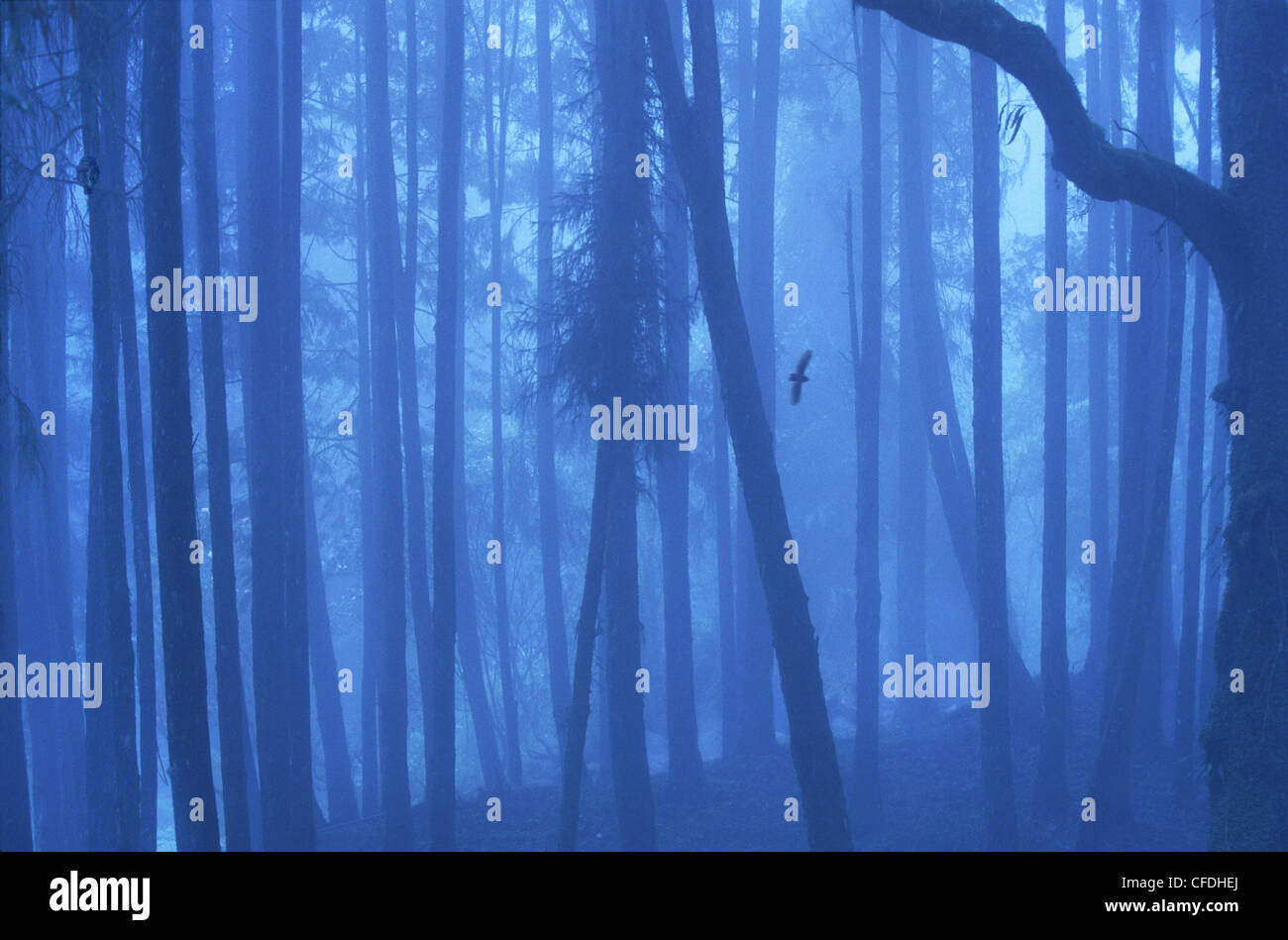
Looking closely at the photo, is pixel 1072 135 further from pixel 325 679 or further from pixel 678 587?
pixel 325 679

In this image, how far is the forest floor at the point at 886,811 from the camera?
34.9 ft

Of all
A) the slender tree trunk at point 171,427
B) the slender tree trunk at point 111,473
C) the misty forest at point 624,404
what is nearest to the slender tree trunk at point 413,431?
the misty forest at point 624,404

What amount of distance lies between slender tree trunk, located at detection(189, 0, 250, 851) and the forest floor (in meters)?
3.05

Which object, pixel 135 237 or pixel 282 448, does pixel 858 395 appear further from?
pixel 135 237

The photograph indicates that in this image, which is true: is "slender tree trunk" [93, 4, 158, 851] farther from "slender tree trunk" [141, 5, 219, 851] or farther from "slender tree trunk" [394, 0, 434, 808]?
"slender tree trunk" [394, 0, 434, 808]

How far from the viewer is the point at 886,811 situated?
1212 centimetres

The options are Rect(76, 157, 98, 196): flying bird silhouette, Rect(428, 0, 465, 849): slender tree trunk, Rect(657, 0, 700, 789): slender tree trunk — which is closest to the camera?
Rect(76, 157, 98, 196): flying bird silhouette

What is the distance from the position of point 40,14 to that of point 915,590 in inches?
690

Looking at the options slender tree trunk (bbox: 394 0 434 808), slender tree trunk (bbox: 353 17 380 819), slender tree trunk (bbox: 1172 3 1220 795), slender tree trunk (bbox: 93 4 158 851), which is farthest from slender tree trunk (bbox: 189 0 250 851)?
slender tree trunk (bbox: 1172 3 1220 795)

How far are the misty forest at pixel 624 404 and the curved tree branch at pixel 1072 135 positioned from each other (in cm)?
3

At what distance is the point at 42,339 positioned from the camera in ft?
45.7

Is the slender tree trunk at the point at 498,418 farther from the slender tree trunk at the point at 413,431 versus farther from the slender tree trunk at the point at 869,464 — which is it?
the slender tree trunk at the point at 869,464

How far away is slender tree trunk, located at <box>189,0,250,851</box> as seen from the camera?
8.84 metres
